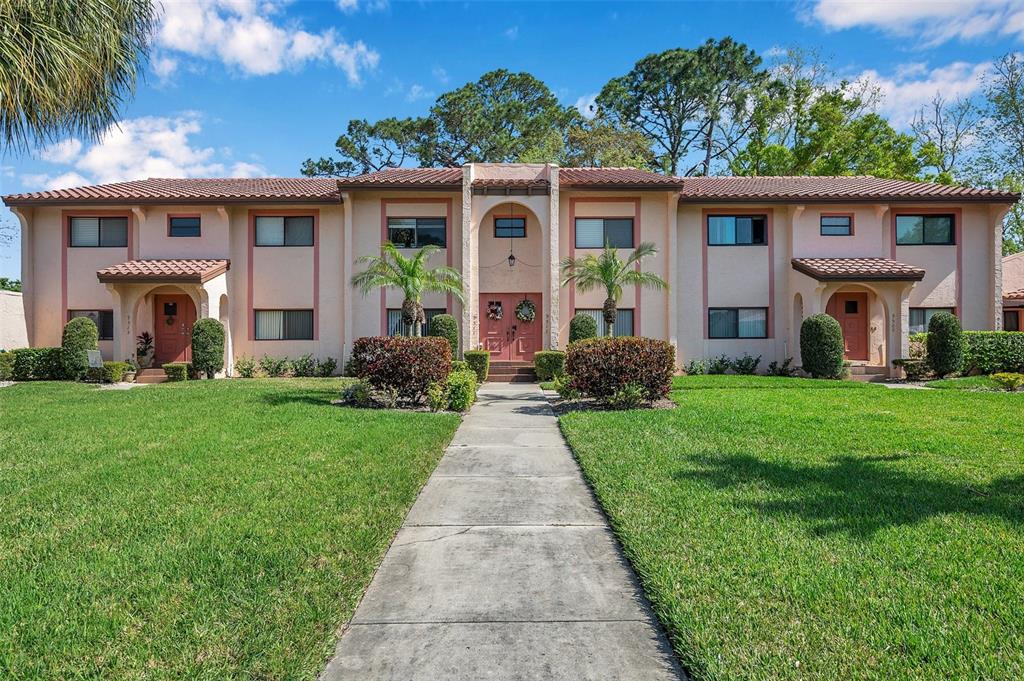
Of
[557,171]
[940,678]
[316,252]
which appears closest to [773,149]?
[557,171]

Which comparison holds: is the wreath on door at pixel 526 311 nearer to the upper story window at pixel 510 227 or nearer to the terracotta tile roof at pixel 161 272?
the upper story window at pixel 510 227

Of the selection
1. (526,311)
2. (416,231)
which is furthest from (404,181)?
(526,311)

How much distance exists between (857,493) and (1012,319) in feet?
83.2

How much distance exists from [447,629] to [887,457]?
578cm

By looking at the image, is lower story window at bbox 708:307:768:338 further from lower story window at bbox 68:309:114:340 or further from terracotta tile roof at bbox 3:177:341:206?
lower story window at bbox 68:309:114:340

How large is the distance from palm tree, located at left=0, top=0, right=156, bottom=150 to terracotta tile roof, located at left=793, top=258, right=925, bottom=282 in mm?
18165

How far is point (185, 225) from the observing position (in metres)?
19.2

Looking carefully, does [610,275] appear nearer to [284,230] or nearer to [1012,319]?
[284,230]

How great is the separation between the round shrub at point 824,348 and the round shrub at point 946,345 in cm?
260

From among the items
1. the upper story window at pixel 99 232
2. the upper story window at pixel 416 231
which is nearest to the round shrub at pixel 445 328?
the upper story window at pixel 416 231

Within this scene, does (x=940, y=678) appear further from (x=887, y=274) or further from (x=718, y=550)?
(x=887, y=274)

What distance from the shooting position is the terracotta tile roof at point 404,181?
1848cm

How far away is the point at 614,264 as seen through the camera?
1634 cm

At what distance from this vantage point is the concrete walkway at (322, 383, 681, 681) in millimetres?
2734
